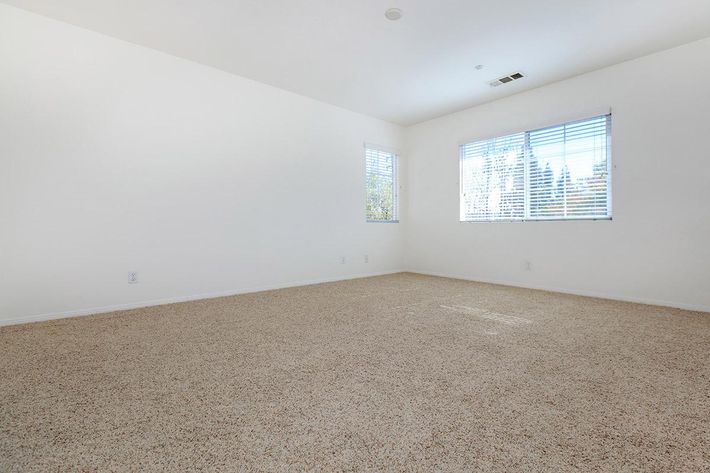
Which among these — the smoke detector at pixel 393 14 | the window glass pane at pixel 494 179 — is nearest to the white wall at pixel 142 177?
the smoke detector at pixel 393 14

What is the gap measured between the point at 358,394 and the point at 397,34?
308cm

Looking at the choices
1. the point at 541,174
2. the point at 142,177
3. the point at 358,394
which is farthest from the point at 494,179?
the point at 142,177

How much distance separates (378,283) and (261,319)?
2171mm

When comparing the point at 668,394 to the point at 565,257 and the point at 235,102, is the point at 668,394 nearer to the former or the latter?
the point at 565,257

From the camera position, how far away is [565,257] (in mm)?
3971

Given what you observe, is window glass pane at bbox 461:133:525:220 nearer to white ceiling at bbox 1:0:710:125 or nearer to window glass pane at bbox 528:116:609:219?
window glass pane at bbox 528:116:609:219

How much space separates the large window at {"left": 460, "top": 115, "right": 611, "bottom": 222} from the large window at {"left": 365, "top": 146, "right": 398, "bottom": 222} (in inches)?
48.5

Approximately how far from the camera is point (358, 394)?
1507mm

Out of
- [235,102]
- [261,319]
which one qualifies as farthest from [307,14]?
[261,319]

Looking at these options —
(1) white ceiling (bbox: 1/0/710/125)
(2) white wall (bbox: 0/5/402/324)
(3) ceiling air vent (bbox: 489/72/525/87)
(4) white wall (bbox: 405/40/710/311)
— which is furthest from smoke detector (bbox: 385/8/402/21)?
(4) white wall (bbox: 405/40/710/311)

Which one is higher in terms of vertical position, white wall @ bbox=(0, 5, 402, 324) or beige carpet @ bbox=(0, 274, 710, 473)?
white wall @ bbox=(0, 5, 402, 324)

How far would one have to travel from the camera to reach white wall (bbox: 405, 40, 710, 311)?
3.14 meters

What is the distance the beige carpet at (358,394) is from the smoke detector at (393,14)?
262 centimetres

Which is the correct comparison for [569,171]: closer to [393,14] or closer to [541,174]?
[541,174]
